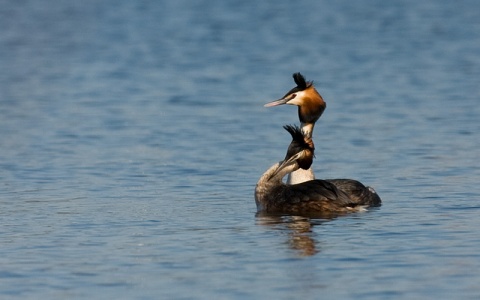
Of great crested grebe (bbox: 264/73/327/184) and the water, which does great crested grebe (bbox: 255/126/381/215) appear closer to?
the water

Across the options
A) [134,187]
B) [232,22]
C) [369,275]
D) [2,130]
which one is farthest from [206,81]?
[369,275]

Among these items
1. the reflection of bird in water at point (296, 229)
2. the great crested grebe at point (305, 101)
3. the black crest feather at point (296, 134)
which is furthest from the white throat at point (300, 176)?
the reflection of bird in water at point (296, 229)

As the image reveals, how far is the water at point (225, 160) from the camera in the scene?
10398mm

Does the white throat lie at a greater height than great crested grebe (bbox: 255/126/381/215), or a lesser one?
greater

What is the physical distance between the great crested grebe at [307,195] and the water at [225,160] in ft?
0.77

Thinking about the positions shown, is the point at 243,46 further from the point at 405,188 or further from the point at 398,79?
the point at 405,188

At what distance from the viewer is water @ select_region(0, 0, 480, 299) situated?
409 inches

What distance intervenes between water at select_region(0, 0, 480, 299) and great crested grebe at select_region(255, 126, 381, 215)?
0.77 ft

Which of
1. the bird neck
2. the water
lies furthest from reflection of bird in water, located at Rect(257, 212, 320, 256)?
the bird neck

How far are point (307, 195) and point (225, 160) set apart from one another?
3.36 metres

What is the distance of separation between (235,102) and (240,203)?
8.28 meters

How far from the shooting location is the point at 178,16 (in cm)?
4028

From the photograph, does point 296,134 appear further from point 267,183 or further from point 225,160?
point 225,160

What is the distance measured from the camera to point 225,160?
1667cm
